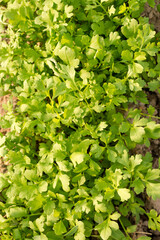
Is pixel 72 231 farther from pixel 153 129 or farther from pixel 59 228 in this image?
pixel 153 129

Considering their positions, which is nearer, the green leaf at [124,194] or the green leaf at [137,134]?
the green leaf at [124,194]

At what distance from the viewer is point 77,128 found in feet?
6.68

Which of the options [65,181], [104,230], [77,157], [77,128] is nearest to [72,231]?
[104,230]

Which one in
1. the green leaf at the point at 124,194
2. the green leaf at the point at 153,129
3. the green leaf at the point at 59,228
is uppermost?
the green leaf at the point at 153,129

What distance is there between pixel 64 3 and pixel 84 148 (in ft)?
3.50

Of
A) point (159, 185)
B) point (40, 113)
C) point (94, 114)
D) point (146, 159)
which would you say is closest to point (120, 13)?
point (94, 114)

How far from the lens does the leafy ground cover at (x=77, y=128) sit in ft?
5.56

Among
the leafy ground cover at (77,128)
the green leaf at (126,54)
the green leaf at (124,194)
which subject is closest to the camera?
the green leaf at (124,194)

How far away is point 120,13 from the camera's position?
6.49 ft

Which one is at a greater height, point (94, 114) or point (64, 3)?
point (64, 3)

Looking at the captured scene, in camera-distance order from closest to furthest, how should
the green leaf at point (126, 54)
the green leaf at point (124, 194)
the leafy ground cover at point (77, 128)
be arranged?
the green leaf at point (124, 194)
the leafy ground cover at point (77, 128)
the green leaf at point (126, 54)

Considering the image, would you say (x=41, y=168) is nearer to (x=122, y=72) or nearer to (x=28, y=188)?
(x=28, y=188)

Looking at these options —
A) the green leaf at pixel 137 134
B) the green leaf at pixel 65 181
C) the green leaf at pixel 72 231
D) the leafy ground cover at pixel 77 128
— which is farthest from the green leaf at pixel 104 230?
the green leaf at pixel 137 134

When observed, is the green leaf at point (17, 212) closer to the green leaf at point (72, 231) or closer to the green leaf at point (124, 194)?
the green leaf at point (72, 231)
